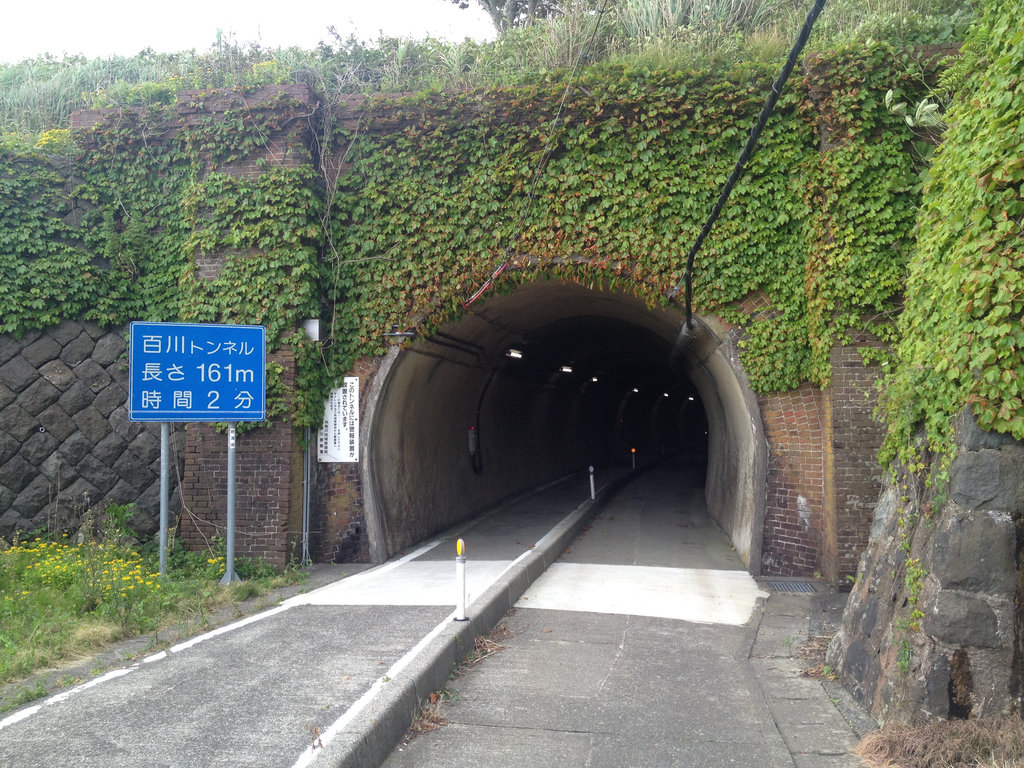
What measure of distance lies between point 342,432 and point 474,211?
362cm

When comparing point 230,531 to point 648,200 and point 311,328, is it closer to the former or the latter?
point 311,328

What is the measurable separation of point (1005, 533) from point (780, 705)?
1.94 metres

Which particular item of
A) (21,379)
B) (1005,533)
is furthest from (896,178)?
(21,379)

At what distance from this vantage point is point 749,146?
6238 mm

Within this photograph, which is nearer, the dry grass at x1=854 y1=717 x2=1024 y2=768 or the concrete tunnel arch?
the dry grass at x1=854 y1=717 x2=1024 y2=768

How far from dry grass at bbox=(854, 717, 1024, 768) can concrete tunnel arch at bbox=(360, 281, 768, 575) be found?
5.24 m

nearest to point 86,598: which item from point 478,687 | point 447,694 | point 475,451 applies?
point 447,694

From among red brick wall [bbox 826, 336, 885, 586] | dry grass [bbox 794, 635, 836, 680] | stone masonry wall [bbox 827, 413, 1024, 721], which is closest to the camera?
stone masonry wall [bbox 827, 413, 1024, 721]

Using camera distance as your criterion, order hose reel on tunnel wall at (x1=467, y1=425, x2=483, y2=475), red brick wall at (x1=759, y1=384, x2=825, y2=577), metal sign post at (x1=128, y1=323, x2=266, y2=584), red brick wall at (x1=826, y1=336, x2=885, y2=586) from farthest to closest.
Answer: hose reel on tunnel wall at (x1=467, y1=425, x2=483, y2=475) < red brick wall at (x1=759, y1=384, x2=825, y2=577) < red brick wall at (x1=826, y1=336, x2=885, y2=586) < metal sign post at (x1=128, y1=323, x2=266, y2=584)

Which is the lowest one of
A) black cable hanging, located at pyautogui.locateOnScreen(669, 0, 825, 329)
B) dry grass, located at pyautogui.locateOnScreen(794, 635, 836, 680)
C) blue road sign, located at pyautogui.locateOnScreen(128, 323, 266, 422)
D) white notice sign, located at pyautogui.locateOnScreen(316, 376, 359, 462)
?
dry grass, located at pyautogui.locateOnScreen(794, 635, 836, 680)

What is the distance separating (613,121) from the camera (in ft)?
32.0

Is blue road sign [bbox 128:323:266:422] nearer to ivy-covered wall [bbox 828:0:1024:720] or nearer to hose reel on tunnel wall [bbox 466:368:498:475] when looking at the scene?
hose reel on tunnel wall [bbox 466:368:498:475]

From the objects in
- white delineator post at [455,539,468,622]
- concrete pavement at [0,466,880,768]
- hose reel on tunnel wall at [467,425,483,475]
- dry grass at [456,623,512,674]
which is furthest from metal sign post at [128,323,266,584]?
hose reel on tunnel wall at [467,425,483,475]

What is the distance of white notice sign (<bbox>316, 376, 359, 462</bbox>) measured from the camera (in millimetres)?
10617
